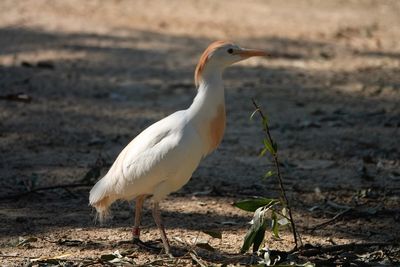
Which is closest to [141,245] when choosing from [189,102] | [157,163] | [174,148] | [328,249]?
[157,163]

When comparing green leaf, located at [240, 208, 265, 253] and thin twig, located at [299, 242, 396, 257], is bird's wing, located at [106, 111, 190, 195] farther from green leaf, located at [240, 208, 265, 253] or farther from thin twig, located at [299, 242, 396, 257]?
thin twig, located at [299, 242, 396, 257]

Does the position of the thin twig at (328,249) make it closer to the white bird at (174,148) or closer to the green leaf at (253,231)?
the green leaf at (253,231)

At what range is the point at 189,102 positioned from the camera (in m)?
8.55

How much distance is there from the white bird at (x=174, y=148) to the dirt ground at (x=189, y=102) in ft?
1.13

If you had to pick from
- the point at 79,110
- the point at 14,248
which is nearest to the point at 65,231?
the point at 14,248

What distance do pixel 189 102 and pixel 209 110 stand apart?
350 cm

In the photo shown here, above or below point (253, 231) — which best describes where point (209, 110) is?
above

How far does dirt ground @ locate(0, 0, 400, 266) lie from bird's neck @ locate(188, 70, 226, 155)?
2.19 ft

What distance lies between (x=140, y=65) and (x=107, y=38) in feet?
3.58

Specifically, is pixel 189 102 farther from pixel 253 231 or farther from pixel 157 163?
Result: pixel 253 231

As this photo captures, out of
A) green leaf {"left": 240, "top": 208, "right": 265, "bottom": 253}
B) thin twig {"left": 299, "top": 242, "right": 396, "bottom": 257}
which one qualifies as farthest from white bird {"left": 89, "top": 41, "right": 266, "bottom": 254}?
thin twig {"left": 299, "top": 242, "right": 396, "bottom": 257}

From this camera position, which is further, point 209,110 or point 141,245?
point 141,245

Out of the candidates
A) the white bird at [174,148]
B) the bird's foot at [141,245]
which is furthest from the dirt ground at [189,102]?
the white bird at [174,148]

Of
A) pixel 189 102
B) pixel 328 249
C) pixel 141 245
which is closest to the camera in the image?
pixel 328 249
